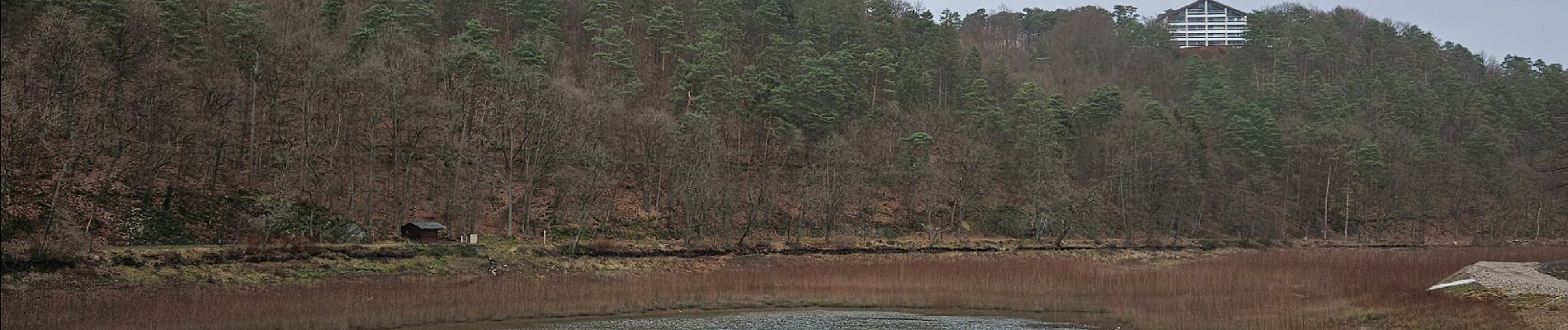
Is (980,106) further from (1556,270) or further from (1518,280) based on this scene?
(1518,280)

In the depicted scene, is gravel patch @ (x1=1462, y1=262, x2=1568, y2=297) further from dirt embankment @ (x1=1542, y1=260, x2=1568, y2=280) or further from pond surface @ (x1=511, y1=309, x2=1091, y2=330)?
pond surface @ (x1=511, y1=309, x2=1091, y2=330)

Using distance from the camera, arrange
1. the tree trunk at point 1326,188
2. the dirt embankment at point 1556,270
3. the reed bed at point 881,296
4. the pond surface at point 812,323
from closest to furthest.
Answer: the reed bed at point 881,296 < the pond surface at point 812,323 < the dirt embankment at point 1556,270 < the tree trunk at point 1326,188

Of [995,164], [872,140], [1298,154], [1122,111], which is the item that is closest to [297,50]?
[872,140]

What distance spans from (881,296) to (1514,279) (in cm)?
1596

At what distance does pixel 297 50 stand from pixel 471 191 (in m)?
8.81

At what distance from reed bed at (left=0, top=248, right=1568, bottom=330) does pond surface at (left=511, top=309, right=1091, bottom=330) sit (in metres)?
1.67

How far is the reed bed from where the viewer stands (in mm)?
21969

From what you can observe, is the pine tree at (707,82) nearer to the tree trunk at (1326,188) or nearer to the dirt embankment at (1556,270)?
the dirt embankment at (1556,270)

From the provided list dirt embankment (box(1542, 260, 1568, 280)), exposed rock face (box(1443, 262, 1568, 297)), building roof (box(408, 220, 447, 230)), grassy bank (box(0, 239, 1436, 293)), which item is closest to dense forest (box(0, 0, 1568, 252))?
grassy bank (box(0, 239, 1436, 293))

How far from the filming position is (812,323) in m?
26.5

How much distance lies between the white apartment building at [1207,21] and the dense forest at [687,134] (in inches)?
2279

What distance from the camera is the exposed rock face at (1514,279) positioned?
24062 mm

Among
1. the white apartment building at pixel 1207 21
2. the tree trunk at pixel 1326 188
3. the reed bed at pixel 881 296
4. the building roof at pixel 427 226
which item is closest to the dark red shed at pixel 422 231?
the building roof at pixel 427 226

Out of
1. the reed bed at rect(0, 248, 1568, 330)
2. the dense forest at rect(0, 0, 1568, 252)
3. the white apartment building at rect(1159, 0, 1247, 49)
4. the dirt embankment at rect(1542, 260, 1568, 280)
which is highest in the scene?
the white apartment building at rect(1159, 0, 1247, 49)
